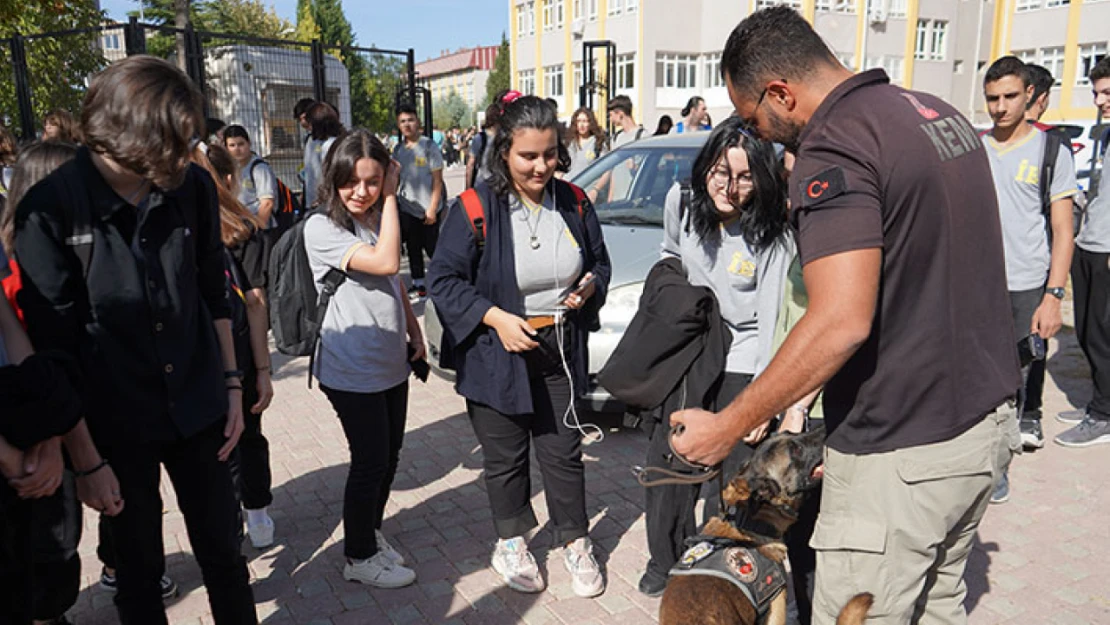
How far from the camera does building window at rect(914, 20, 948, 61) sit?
151 feet

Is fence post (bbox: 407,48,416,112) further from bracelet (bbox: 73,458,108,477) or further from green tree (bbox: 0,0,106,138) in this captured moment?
bracelet (bbox: 73,458,108,477)

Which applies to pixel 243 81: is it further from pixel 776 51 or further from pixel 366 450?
pixel 776 51

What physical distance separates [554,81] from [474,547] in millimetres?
49612

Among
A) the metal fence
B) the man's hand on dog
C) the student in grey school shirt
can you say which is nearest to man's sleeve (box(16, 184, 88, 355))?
the man's hand on dog

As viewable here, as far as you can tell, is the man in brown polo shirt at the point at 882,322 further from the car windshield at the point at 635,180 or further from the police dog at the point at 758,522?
the car windshield at the point at 635,180

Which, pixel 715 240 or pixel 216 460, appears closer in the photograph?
pixel 216 460

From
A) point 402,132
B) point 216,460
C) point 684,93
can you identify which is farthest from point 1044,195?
point 684,93

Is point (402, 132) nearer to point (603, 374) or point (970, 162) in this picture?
point (603, 374)

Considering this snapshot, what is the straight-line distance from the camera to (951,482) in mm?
2020

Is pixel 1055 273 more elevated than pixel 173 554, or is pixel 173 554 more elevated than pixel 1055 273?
pixel 1055 273

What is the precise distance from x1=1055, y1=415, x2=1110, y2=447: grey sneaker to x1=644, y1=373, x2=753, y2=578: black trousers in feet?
11.3

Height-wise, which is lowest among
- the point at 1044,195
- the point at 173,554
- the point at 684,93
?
the point at 173,554

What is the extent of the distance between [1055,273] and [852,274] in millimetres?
3843

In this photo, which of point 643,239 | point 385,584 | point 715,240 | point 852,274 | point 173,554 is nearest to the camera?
point 852,274
